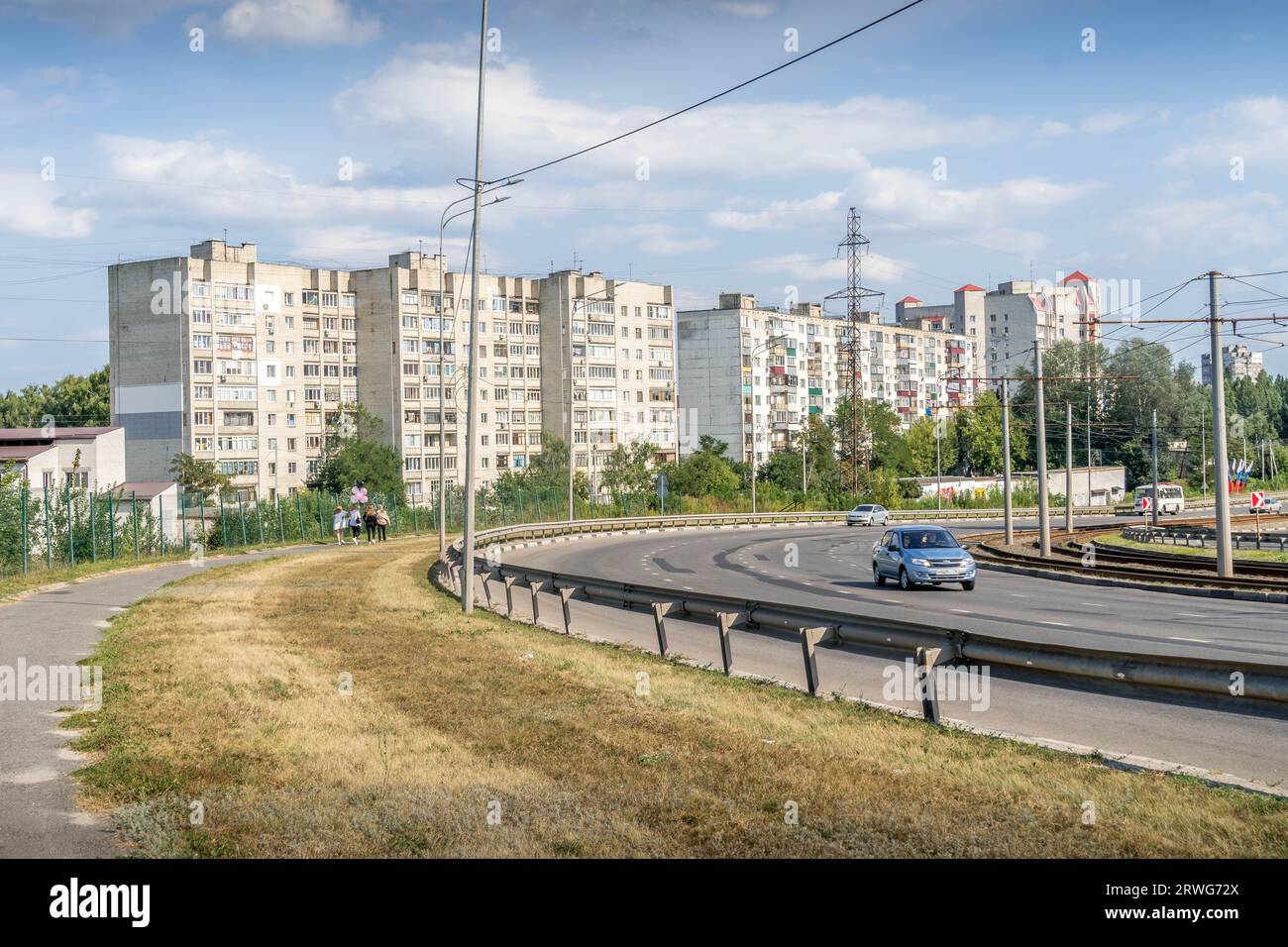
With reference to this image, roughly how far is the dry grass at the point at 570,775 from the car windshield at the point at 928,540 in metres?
15.9

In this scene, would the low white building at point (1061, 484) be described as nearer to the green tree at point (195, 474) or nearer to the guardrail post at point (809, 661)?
the green tree at point (195, 474)

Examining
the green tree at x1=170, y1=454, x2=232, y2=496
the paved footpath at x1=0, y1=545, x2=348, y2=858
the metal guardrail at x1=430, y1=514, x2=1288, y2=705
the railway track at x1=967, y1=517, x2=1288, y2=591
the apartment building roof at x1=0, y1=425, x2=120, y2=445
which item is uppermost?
the apartment building roof at x1=0, y1=425, x2=120, y2=445

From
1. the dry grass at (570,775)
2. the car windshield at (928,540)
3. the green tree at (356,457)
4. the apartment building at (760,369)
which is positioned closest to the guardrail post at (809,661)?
the dry grass at (570,775)

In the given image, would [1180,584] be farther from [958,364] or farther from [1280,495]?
[958,364]

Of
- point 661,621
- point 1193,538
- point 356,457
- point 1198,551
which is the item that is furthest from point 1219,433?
point 356,457

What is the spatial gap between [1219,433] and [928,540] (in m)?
7.18

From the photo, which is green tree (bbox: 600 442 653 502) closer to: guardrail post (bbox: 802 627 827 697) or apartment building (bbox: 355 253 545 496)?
apartment building (bbox: 355 253 545 496)

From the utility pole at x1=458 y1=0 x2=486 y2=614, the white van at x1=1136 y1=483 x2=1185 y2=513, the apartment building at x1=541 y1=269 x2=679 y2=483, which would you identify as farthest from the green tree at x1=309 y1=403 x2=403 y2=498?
the utility pole at x1=458 y1=0 x2=486 y2=614

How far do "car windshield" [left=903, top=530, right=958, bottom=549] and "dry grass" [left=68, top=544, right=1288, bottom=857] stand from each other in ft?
52.2

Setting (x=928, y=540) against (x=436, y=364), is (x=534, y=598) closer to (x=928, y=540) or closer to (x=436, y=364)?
(x=928, y=540)

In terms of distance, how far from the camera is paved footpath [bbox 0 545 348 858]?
24.8ft

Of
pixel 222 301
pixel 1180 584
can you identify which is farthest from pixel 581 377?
pixel 1180 584
